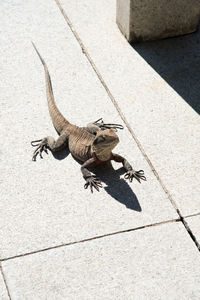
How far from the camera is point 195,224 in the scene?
13.4 feet

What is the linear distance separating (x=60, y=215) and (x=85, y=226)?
28 centimetres

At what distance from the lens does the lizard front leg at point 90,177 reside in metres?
4.42

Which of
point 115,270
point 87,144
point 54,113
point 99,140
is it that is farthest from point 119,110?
point 115,270

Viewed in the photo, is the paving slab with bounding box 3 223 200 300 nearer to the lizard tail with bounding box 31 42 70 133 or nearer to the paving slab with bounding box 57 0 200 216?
the paving slab with bounding box 57 0 200 216

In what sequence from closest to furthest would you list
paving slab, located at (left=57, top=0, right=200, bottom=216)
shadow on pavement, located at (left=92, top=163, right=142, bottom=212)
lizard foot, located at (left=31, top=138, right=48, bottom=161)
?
shadow on pavement, located at (left=92, top=163, right=142, bottom=212) < paving slab, located at (left=57, top=0, right=200, bottom=216) < lizard foot, located at (left=31, top=138, right=48, bottom=161)

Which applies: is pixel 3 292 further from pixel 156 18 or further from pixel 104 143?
pixel 156 18

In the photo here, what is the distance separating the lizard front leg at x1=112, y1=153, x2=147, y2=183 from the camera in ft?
14.7

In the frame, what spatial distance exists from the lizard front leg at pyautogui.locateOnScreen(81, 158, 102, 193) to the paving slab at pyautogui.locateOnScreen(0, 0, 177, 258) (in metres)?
0.07

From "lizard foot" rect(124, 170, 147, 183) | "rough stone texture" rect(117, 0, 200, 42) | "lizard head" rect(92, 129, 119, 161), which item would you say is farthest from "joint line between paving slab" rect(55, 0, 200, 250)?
"rough stone texture" rect(117, 0, 200, 42)

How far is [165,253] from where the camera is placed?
3.86 meters

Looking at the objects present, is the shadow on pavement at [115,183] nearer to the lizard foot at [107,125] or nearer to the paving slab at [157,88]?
the paving slab at [157,88]

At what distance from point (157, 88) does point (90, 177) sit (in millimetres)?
1880

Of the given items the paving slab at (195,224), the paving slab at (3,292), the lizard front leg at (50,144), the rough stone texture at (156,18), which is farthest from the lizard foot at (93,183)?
the rough stone texture at (156,18)

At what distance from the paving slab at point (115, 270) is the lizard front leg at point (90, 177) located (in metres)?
0.64
